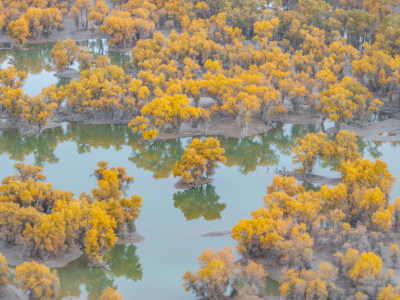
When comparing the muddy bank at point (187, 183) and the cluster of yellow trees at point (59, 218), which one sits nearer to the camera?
the cluster of yellow trees at point (59, 218)

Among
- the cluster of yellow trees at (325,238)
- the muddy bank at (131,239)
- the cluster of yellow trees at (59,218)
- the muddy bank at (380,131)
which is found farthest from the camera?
the muddy bank at (380,131)

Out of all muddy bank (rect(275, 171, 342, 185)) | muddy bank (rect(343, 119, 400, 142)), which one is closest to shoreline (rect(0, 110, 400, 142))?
muddy bank (rect(343, 119, 400, 142))

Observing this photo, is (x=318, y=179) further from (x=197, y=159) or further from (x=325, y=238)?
(x=325, y=238)

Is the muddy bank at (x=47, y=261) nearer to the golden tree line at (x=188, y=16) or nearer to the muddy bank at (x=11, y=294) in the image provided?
the muddy bank at (x=11, y=294)

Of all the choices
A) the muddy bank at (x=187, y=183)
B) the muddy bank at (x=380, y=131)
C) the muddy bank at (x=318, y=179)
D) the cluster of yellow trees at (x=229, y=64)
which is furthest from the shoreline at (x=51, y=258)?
the muddy bank at (x=380, y=131)

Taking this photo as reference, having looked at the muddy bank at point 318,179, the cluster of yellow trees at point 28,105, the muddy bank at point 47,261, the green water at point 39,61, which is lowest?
the green water at point 39,61

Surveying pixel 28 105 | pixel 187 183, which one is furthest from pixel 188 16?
pixel 187 183

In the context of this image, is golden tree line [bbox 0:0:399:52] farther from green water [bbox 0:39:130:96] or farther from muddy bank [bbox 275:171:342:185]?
muddy bank [bbox 275:171:342:185]
